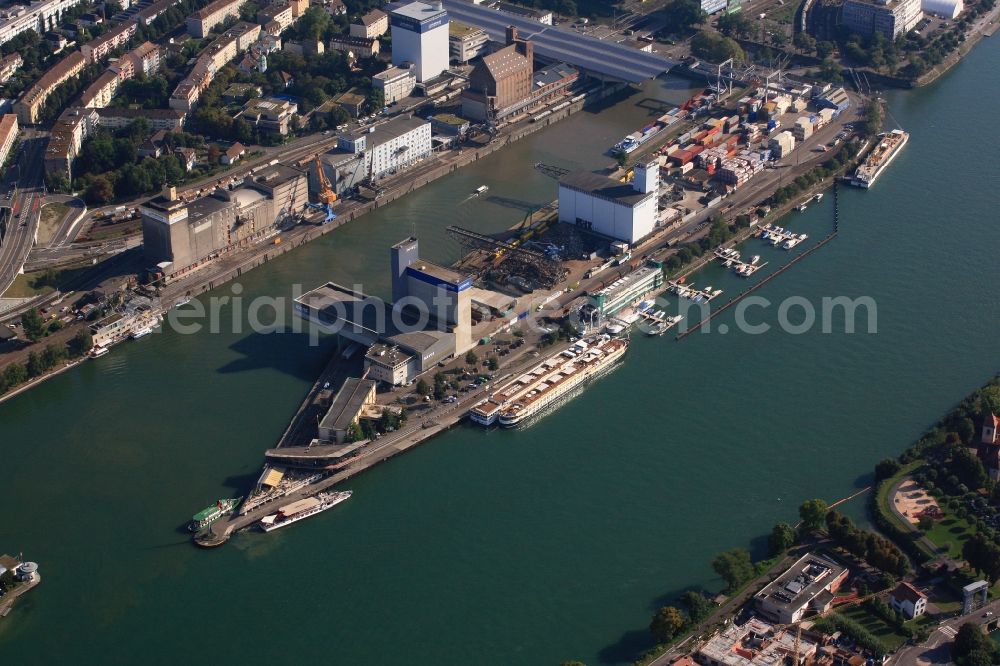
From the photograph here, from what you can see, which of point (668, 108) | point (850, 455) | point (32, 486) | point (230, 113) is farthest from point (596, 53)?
point (32, 486)

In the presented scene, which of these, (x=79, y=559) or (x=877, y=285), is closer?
(x=79, y=559)

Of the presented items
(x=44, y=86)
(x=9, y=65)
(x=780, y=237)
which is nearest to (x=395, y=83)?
(x=44, y=86)

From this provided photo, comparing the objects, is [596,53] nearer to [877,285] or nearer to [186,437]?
[877,285]

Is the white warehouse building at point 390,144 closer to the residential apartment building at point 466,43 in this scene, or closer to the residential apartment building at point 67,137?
the residential apartment building at point 466,43

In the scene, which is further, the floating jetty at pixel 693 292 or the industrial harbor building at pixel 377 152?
the industrial harbor building at pixel 377 152

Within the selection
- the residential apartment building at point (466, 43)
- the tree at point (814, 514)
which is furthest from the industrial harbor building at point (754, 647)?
the residential apartment building at point (466, 43)

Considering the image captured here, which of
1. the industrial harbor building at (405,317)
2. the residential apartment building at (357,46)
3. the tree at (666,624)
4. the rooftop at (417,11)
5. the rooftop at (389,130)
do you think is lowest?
the tree at (666,624)

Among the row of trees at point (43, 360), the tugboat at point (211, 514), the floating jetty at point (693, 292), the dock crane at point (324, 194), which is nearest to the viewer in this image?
the tugboat at point (211, 514)

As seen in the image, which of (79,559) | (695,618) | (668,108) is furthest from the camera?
(668,108)
